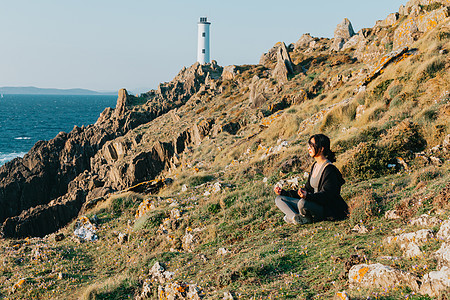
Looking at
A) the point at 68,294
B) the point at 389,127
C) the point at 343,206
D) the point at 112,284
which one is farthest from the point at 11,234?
the point at 389,127

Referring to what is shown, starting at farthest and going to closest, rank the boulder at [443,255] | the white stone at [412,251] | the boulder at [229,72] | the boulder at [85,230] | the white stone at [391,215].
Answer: the boulder at [229,72], the boulder at [85,230], the white stone at [391,215], the white stone at [412,251], the boulder at [443,255]

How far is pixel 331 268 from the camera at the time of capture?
589 centimetres

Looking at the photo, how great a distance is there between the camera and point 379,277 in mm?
4820

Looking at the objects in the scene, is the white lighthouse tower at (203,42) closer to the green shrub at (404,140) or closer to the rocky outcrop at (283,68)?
the rocky outcrop at (283,68)

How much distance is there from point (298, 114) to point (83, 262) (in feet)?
56.9

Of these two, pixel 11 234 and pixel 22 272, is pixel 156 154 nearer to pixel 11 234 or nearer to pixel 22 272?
pixel 11 234

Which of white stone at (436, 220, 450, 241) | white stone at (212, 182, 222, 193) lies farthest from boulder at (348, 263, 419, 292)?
white stone at (212, 182, 222, 193)

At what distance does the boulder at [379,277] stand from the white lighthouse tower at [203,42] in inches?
3435

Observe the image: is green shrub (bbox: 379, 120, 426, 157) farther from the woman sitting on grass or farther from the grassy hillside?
the woman sitting on grass

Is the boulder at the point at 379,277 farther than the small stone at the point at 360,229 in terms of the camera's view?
No

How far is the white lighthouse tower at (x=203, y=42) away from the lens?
89.2 m

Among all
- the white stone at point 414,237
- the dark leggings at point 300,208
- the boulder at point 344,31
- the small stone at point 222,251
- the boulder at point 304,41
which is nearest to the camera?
the white stone at point 414,237

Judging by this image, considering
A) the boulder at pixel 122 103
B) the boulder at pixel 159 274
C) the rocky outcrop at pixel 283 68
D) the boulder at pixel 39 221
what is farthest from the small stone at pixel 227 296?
the boulder at pixel 122 103

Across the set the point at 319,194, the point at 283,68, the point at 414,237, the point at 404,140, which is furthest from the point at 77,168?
the point at 414,237
